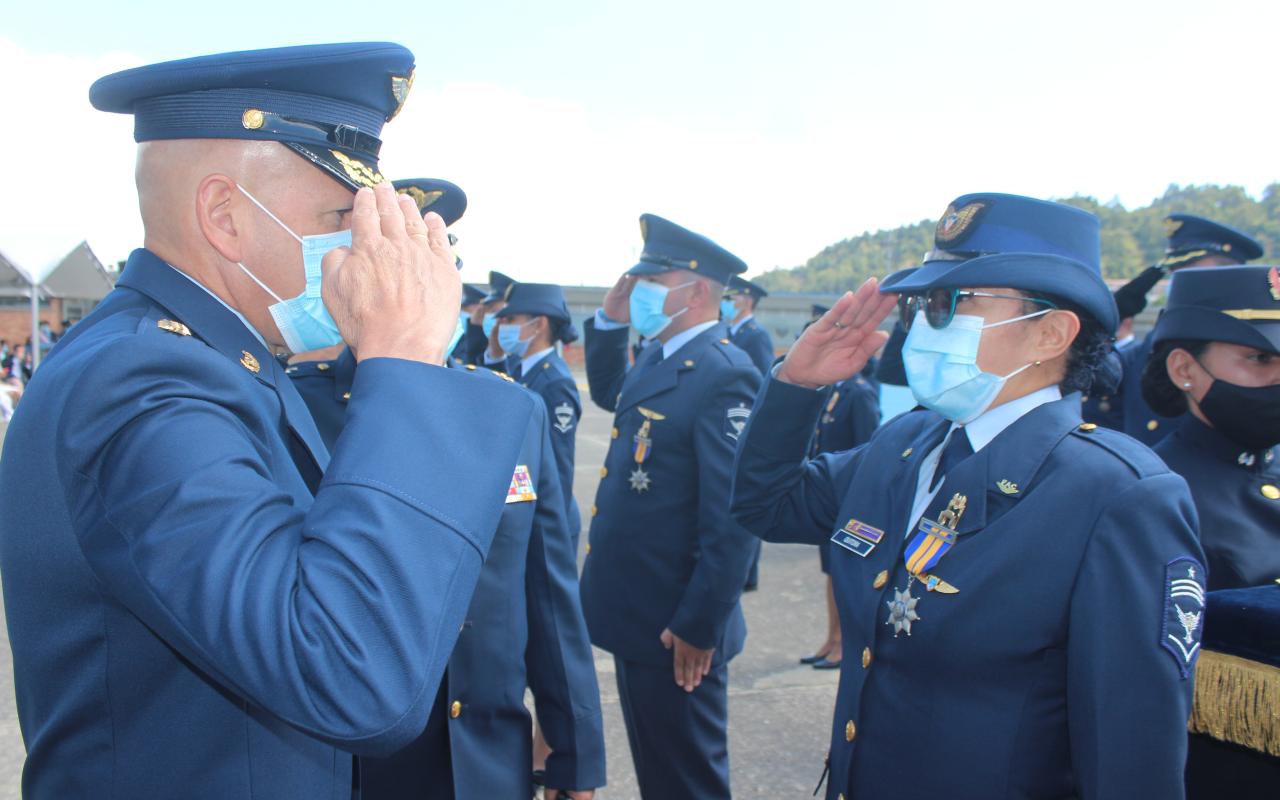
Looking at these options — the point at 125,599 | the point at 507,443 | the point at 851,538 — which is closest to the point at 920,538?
the point at 851,538

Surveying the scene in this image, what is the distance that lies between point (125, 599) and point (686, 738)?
8.66ft

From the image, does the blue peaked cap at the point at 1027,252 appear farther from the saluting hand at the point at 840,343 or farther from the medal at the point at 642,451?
the medal at the point at 642,451

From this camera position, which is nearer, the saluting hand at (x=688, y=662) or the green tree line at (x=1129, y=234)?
the saluting hand at (x=688, y=662)

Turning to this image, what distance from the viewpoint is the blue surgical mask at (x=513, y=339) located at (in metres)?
5.83

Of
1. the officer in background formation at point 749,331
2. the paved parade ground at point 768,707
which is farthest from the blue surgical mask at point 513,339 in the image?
the paved parade ground at point 768,707

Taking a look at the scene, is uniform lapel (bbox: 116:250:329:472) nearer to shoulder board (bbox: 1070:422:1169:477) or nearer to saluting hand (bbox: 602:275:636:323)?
shoulder board (bbox: 1070:422:1169:477)

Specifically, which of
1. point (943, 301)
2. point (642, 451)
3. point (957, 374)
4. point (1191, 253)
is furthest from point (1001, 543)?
point (1191, 253)

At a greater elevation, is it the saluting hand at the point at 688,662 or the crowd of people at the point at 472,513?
the crowd of people at the point at 472,513

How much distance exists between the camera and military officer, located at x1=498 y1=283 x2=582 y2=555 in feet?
17.4

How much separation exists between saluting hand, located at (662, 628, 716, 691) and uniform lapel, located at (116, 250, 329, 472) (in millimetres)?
2162

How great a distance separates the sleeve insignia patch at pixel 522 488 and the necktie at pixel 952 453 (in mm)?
1043

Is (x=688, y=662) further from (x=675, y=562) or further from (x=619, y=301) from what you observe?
(x=619, y=301)

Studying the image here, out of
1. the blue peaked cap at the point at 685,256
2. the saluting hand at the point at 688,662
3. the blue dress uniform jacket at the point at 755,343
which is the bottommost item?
the saluting hand at the point at 688,662

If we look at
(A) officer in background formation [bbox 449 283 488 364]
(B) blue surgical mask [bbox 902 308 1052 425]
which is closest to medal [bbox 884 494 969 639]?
(B) blue surgical mask [bbox 902 308 1052 425]
